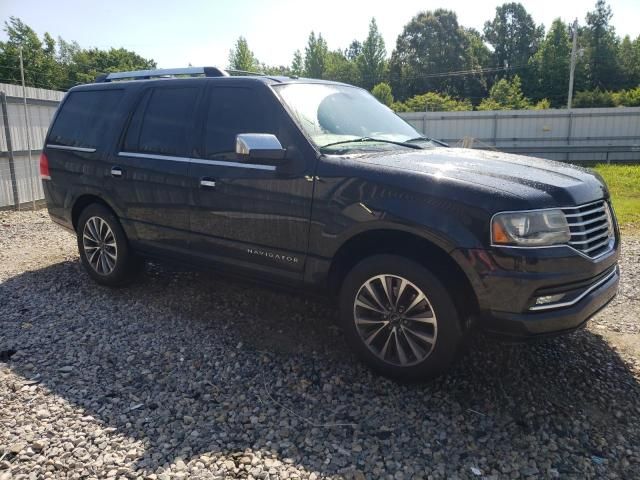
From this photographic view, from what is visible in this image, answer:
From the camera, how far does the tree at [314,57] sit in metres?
61.1

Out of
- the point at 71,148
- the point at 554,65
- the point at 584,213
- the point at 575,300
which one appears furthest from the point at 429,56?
the point at 575,300

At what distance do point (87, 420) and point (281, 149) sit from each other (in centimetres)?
206

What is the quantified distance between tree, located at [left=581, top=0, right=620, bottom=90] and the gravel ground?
63915mm

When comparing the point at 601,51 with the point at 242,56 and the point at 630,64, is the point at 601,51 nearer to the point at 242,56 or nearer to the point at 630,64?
the point at 630,64

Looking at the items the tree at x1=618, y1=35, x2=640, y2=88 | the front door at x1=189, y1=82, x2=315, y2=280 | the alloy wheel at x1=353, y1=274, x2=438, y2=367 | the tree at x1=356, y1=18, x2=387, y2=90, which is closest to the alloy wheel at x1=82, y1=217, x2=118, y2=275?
the front door at x1=189, y1=82, x2=315, y2=280

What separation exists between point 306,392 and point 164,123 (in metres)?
2.64

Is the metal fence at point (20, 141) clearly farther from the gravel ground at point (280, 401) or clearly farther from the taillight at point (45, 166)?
the gravel ground at point (280, 401)

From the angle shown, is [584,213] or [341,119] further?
[341,119]

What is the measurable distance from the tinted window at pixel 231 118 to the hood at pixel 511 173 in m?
0.95

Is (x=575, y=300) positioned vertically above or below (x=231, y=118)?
below

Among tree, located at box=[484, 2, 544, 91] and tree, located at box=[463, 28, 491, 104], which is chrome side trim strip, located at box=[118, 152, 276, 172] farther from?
tree, located at box=[484, 2, 544, 91]

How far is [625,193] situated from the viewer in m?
11.7

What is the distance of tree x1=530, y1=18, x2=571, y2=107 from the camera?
2267 inches

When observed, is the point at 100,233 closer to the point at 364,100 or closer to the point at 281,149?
the point at 281,149
